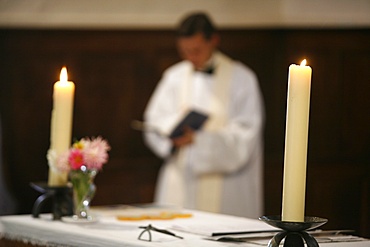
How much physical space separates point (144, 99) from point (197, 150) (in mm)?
1468

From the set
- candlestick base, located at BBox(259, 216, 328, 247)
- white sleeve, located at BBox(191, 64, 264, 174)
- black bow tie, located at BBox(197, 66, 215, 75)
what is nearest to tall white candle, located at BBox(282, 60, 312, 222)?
candlestick base, located at BBox(259, 216, 328, 247)

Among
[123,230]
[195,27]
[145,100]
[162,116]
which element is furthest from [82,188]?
[145,100]

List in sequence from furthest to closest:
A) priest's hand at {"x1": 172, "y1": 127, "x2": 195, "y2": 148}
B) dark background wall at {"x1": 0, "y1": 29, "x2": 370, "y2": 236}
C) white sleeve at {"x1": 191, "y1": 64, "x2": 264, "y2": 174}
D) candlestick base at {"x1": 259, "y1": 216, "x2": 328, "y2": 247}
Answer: dark background wall at {"x1": 0, "y1": 29, "x2": 370, "y2": 236} → white sleeve at {"x1": 191, "y1": 64, "x2": 264, "y2": 174} → priest's hand at {"x1": 172, "y1": 127, "x2": 195, "y2": 148} → candlestick base at {"x1": 259, "y1": 216, "x2": 328, "y2": 247}

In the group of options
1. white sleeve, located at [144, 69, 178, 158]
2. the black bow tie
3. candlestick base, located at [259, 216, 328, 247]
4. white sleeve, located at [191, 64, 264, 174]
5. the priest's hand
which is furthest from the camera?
the black bow tie

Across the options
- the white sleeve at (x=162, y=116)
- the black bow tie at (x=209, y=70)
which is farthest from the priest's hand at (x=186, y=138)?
the black bow tie at (x=209, y=70)

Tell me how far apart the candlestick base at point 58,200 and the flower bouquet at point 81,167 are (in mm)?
67

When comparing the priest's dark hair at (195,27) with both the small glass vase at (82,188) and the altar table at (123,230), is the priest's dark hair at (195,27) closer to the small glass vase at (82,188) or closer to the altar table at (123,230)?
the altar table at (123,230)

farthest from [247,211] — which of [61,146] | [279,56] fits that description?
[61,146]

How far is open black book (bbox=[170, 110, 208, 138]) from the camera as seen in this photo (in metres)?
6.16

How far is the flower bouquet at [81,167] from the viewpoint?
11.3 ft

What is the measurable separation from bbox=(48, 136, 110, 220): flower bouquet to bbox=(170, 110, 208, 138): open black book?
8.83ft

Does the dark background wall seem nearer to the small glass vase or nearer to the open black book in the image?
the open black book

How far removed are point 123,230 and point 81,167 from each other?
39cm

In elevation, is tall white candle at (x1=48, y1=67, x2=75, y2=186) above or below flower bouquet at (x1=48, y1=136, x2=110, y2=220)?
above
